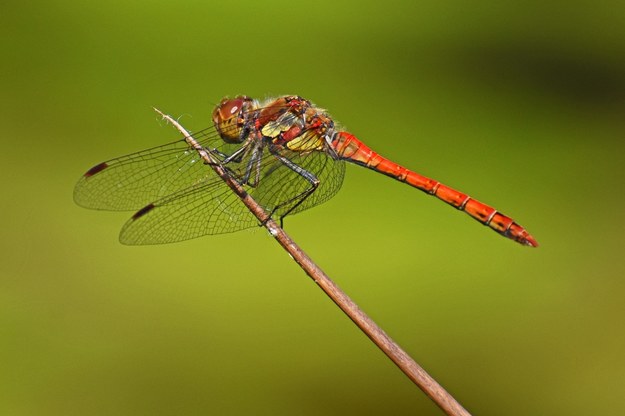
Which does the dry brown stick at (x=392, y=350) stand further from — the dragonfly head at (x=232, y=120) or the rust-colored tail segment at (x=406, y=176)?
the rust-colored tail segment at (x=406, y=176)

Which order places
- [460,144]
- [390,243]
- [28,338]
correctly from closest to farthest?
[28,338] → [390,243] → [460,144]

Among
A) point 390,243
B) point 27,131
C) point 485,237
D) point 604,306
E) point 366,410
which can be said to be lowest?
point 604,306

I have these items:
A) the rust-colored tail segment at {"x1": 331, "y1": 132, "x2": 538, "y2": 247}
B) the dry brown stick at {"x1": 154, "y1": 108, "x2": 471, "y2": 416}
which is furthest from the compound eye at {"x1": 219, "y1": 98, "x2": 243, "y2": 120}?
the dry brown stick at {"x1": 154, "y1": 108, "x2": 471, "y2": 416}

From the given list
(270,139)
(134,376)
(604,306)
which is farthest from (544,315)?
(134,376)

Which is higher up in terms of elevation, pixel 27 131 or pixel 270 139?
pixel 27 131

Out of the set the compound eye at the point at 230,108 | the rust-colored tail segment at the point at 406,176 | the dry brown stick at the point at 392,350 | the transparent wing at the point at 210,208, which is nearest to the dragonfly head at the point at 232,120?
the compound eye at the point at 230,108

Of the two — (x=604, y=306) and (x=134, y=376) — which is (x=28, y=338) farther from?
(x=604, y=306)
